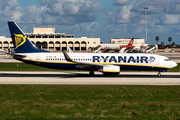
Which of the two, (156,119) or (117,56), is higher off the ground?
(117,56)

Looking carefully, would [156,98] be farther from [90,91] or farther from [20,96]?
[20,96]

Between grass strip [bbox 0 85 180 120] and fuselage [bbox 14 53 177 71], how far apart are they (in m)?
13.4

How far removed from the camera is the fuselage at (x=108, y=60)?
3688 centimetres

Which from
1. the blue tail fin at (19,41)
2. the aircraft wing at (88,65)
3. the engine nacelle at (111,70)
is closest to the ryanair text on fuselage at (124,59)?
the aircraft wing at (88,65)

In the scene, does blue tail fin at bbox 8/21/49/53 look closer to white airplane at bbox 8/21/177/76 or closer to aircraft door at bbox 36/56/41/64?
white airplane at bbox 8/21/177/76

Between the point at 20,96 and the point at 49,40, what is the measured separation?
158m

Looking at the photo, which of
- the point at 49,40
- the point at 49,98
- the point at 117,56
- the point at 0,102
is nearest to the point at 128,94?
the point at 49,98

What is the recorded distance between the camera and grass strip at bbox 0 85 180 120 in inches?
563

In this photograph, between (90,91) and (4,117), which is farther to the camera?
(90,91)

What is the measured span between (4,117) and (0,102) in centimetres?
483

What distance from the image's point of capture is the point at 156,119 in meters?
13.5

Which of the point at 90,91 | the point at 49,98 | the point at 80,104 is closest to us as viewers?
the point at 80,104

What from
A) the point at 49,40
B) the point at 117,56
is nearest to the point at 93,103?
the point at 117,56

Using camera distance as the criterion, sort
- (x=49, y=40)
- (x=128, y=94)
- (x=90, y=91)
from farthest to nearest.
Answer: (x=49, y=40), (x=90, y=91), (x=128, y=94)
